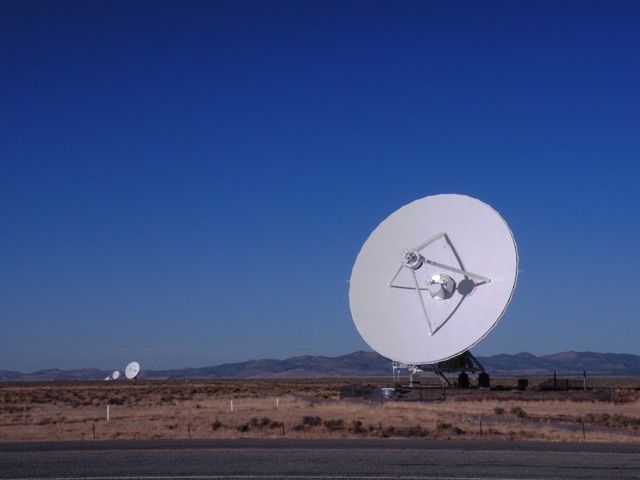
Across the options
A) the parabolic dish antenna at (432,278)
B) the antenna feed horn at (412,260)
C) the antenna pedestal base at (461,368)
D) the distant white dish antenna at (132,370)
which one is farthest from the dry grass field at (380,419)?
the distant white dish antenna at (132,370)

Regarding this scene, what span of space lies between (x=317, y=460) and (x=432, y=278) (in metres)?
24.2

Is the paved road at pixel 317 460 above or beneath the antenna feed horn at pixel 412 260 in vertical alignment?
beneath

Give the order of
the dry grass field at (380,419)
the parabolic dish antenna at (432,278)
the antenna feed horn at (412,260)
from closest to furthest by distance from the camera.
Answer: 1. the dry grass field at (380,419)
2. the parabolic dish antenna at (432,278)
3. the antenna feed horn at (412,260)

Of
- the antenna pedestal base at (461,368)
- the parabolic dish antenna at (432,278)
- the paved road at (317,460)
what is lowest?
the paved road at (317,460)

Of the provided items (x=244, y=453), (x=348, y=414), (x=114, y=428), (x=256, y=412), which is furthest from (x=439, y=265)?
(x=244, y=453)

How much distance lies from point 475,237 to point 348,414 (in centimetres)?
1135

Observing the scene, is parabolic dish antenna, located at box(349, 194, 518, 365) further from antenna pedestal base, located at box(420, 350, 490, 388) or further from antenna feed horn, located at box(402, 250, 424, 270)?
antenna pedestal base, located at box(420, 350, 490, 388)

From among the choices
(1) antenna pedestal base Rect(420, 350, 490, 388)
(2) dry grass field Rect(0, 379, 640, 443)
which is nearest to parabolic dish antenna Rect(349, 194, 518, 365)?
(2) dry grass field Rect(0, 379, 640, 443)

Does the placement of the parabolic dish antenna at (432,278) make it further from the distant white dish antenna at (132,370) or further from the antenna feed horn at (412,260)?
the distant white dish antenna at (132,370)

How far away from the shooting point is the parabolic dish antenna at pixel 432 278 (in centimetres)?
4059

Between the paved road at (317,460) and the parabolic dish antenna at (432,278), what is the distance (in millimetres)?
16418

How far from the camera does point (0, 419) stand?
41.0 metres

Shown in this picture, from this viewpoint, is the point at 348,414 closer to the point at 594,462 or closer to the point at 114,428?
the point at 114,428

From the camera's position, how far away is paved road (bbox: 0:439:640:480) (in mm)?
17734
